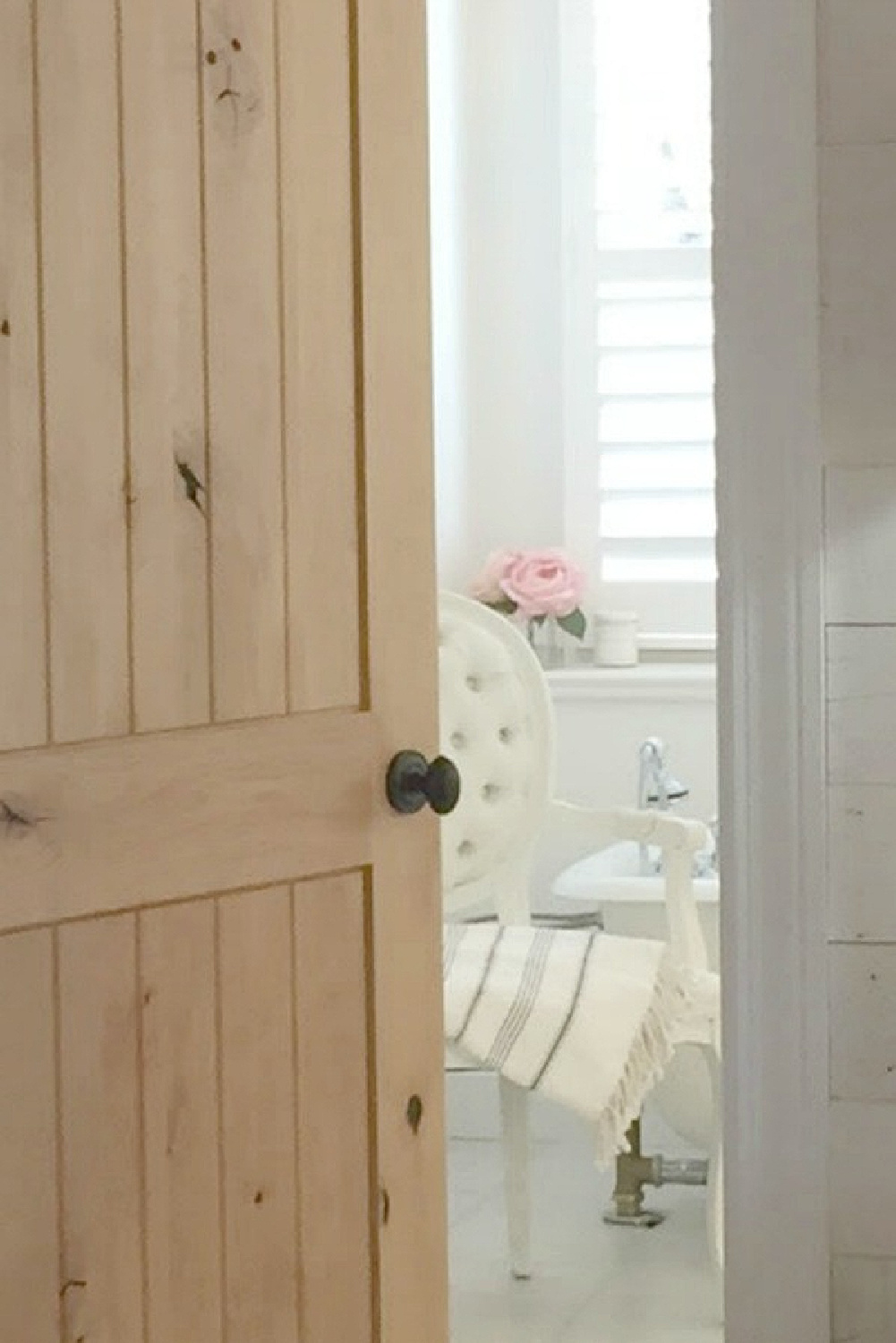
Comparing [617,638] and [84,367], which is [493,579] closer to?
[617,638]

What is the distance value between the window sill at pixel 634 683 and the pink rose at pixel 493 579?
170 mm

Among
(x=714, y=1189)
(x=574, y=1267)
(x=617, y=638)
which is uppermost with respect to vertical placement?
(x=617, y=638)

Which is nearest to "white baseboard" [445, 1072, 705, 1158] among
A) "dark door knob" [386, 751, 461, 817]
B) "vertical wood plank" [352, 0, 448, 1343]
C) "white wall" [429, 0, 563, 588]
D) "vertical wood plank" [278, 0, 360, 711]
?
"white wall" [429, 0, 563, 588]

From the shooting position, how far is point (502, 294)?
16.0 feet

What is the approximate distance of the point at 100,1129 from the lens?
216 centimetres

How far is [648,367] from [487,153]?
495 millimetres

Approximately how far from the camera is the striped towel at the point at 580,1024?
391 centimetres

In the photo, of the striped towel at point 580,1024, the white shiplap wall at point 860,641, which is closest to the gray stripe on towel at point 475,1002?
the striped towel at point 580,1024

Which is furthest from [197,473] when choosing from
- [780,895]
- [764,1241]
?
[764,1241]

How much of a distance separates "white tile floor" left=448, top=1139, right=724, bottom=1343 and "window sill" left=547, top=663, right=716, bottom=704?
815mm

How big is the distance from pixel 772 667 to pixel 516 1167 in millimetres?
1940

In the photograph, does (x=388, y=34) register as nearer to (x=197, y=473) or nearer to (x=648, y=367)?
(x=197, y=473)

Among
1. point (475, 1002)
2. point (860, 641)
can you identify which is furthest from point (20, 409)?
point (475, 1002)

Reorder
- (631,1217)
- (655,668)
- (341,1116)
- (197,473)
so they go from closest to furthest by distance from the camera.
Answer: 1. (197,473)
2. (341,1116)
3. (631,1217)
4. (655,668)
